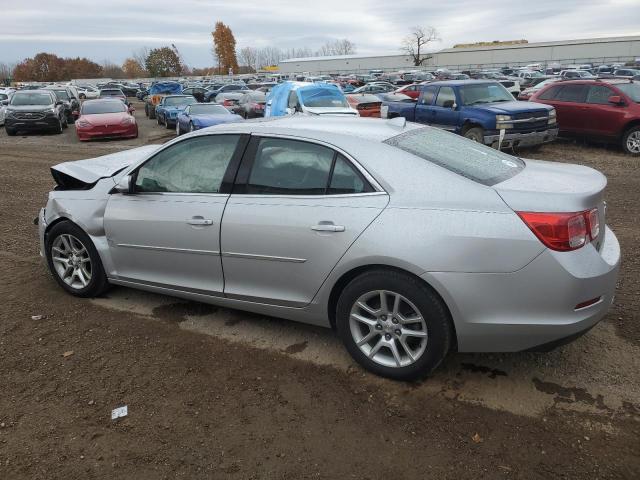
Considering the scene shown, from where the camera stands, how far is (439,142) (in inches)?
147

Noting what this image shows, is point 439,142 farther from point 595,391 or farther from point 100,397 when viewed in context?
point 100,397

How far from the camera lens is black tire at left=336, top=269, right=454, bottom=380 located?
3014 millimetres

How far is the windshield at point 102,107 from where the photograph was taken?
17.3 metres

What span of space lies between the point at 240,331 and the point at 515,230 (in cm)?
222

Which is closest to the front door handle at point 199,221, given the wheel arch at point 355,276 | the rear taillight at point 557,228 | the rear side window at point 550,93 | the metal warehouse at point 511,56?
the wheel arch at point 355,276

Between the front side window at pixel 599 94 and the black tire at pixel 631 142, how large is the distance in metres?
0.84

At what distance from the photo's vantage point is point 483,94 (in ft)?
40.3

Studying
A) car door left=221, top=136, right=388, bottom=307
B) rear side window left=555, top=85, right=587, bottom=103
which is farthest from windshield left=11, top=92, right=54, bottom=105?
car door left=221, top=136, right=388, bottom=307

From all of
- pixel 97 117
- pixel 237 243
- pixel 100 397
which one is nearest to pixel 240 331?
pixel 237 243

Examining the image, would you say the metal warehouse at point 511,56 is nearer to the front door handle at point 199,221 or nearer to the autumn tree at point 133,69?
the autumn tree at point 133,69

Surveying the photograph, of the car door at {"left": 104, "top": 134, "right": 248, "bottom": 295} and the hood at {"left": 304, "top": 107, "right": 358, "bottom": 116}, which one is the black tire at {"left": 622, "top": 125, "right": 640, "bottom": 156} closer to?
the hood at {"left": 304, "top": 107, "right": 358, "bottom": 116}

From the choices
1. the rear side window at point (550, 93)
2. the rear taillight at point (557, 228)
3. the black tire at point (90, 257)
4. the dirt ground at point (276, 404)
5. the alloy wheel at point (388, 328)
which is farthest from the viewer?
the rear side window at point (550, 93)

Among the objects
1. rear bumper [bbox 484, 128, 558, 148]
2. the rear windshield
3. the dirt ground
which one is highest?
the rear windshield

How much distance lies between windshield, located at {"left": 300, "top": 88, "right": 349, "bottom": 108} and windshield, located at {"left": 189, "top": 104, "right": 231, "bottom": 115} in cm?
303
